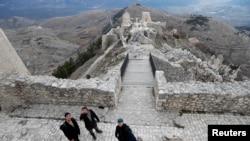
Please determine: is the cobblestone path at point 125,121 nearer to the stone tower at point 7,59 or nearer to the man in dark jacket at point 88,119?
the man in dark jacket at point 88,119

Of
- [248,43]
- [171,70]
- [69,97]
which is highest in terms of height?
[69,97]

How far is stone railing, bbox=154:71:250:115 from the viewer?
8852mm

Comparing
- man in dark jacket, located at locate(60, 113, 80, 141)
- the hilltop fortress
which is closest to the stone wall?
the hilltop fortress

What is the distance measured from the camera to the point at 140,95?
35.9 ft

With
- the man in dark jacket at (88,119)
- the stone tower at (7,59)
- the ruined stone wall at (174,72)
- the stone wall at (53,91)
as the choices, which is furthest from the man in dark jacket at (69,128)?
the ruined stone wall at (174,72)

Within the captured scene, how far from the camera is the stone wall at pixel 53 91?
31.3 feet

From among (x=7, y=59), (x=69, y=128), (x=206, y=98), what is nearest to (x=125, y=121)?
(x=69, y=128)

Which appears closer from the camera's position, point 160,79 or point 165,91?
point 165,91

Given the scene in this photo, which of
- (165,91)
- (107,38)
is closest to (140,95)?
(165,91)

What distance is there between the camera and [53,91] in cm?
977

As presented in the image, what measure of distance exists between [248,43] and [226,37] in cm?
1129

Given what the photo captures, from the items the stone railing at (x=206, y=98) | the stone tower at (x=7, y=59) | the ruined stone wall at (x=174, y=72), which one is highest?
the stone tower at (x=7, y=59)

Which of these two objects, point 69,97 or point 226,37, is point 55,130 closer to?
point 69,97

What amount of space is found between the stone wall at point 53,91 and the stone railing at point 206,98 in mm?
2238
